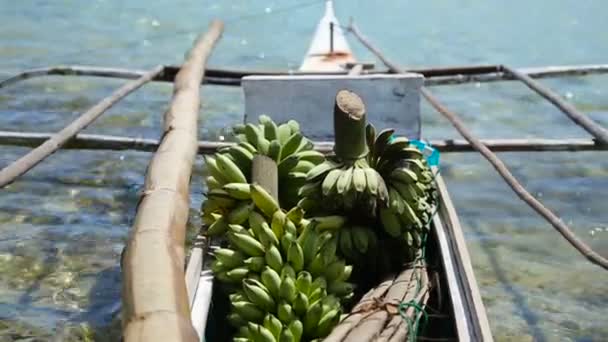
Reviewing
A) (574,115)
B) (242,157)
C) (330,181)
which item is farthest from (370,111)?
(330,181)

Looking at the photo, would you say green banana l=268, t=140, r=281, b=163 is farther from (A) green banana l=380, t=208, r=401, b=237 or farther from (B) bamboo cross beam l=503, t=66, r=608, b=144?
(B) bamboo cross beam l=503, t=66, r=608, b=144

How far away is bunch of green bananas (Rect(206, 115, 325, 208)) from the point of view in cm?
341

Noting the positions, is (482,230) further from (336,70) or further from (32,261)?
(32,261)

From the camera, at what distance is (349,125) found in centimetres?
304

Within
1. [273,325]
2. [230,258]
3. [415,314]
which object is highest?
[230,258]

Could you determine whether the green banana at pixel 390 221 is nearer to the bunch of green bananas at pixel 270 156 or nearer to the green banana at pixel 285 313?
the bunch of green bananas at pixel 270 156

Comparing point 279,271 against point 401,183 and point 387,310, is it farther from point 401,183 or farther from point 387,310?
point 401,183

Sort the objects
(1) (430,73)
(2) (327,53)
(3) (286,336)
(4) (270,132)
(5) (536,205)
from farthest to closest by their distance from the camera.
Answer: (2) (327,53) → (1) (430,73) → (5) (536,205) → (4) (270,132) → (3) (286,336)

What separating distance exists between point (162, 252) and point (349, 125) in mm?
825

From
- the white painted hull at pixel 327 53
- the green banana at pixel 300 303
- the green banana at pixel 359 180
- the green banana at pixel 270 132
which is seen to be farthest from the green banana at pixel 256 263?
the white painted hull at pixel 327 53

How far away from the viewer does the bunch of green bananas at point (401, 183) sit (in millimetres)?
3215

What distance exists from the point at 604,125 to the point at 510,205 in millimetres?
2631

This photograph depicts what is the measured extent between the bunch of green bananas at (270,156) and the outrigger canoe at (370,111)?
1.15 feet

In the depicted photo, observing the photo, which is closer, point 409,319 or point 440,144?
point 409,319
